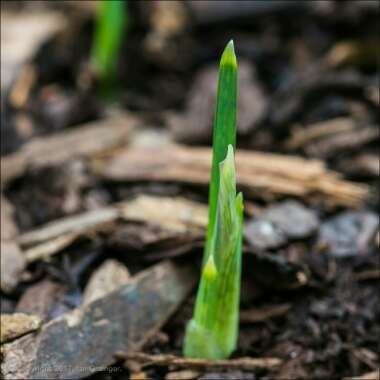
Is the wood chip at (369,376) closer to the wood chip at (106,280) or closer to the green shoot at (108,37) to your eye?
the wood chip at (106,280)

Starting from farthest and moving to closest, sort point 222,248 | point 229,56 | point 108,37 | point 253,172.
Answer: point 108,37 < point 253,172 < point 222,248 < point 229,56

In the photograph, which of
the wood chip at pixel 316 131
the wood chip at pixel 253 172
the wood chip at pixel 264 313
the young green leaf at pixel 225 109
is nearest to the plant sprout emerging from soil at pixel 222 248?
the young green leaf at pixel 225 109

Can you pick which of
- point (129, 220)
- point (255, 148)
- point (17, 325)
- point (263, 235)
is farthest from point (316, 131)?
point (17, 325)

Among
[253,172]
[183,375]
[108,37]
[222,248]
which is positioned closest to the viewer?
[222,248]

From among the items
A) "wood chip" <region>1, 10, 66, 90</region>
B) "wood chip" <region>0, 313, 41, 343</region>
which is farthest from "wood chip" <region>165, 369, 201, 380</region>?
"wood chip" <region>1, 10, 66, 90</region>

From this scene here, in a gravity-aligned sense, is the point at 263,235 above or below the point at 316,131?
below

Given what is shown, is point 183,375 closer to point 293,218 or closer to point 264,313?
point 264,313

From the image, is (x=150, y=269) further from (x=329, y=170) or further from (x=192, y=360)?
(x=329, y=170)

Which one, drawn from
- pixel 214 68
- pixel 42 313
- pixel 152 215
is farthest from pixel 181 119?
pixel 42 313
